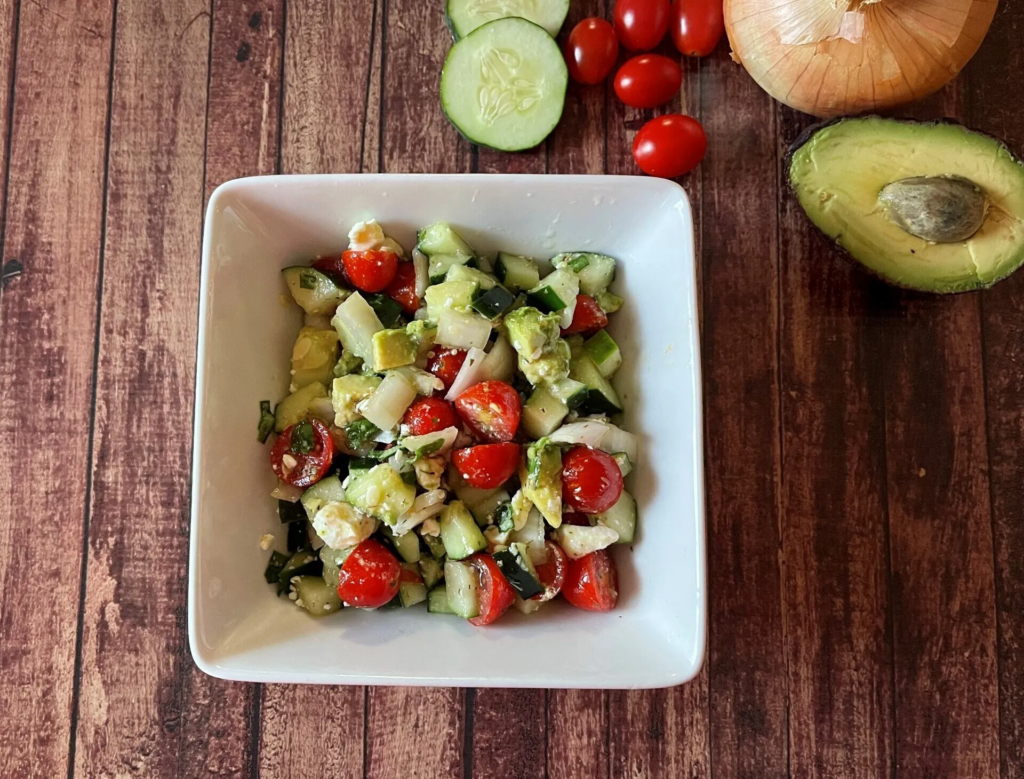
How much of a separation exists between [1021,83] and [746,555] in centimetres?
112

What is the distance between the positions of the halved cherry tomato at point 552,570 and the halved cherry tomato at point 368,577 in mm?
238

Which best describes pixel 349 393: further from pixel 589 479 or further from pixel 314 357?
pixel 589 479

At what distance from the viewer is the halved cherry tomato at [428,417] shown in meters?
1.29

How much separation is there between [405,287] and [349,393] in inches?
8.8

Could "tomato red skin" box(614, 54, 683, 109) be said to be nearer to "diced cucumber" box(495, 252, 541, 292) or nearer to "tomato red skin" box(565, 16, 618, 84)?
"tomato red skin" box(565, 16, 618, 84)

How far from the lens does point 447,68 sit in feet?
5.18

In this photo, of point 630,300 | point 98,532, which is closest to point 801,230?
point 630,300

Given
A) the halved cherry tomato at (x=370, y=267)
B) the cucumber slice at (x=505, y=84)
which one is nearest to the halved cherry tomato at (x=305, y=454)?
the halved cherry tomato at (x=370, y=267)

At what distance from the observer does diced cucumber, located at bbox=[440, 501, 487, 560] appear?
1.28m

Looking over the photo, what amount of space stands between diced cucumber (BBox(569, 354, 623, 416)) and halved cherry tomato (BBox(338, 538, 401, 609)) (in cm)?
41

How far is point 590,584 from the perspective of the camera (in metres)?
1.30

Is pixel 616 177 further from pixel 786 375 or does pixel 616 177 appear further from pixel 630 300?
pixel 786 375

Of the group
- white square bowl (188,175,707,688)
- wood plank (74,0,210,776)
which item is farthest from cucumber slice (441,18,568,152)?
wood plank (74,0,210,776)

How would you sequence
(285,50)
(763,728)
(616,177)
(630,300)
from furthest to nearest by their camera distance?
(285,50)
(763,728)
(630,300)
(616,177)
